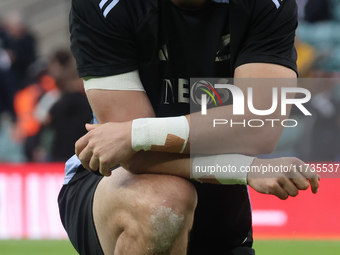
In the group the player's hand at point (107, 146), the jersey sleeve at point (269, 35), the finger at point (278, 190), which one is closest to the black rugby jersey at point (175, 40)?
the jersey sleeve at point (269, 35)

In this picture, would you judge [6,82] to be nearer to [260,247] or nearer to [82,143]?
[260,247]

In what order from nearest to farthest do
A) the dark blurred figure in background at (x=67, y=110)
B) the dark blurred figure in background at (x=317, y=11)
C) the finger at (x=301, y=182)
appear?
the finger at (x=301, y=182) < the dark blurred figure in background at (x=67, y=110) < the dark blurred figure in background at (x=317, y=11)

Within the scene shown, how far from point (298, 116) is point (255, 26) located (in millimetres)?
3797

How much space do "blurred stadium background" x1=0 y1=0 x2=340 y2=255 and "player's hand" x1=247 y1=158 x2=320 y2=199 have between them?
6.87 feet

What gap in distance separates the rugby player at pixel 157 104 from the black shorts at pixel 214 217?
2 cm

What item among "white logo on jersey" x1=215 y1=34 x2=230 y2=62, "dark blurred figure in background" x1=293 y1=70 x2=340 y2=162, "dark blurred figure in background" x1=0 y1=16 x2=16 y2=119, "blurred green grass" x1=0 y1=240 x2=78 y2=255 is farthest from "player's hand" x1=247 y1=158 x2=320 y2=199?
"dark blurred figure in background" x1=0 y1=16 x2=16 y2=119

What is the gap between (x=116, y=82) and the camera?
1.66m

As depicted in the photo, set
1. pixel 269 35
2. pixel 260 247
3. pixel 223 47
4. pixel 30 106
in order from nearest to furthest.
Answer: pixel 269 35, pixel 223 47, pixel 260 247, pixel 30 106

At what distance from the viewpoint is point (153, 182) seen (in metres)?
1.56

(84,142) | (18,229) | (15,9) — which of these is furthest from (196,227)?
(15,9)

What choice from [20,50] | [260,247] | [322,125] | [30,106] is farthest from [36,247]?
[20,50]

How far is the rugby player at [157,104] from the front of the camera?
1514 millimetres

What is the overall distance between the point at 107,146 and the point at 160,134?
0.18m

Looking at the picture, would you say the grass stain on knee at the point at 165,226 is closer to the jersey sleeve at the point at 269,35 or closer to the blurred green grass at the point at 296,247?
the jersey sleeve at the point at 269,35
